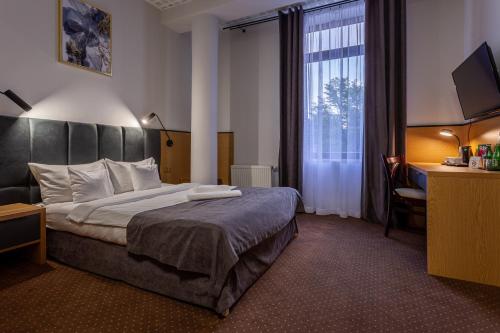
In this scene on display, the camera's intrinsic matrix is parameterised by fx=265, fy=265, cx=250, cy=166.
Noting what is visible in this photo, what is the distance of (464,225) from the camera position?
2006mm

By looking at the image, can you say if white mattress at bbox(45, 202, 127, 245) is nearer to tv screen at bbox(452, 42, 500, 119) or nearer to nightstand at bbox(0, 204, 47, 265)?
nightstand at bbox(0, 204, 47, 265)

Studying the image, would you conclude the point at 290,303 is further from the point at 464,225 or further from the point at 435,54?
the point at 435,54

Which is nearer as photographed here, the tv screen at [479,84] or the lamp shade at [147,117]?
the tv screen at [479,84]

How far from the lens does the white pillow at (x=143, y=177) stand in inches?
123

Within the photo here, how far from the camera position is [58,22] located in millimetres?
2807

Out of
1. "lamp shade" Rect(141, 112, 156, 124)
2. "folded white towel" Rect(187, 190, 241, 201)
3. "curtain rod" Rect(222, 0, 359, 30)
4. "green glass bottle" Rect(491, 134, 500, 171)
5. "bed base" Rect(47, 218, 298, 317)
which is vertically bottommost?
"bed base" Rect(47, 218, 298, 317)

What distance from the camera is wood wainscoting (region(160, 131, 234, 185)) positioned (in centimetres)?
411

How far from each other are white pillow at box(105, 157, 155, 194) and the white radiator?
76.0 inches

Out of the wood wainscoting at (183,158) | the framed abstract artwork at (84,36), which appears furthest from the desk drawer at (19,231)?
the wood wainscoting at (183,158)

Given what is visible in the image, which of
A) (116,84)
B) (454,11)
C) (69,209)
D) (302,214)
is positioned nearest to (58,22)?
(116,84)

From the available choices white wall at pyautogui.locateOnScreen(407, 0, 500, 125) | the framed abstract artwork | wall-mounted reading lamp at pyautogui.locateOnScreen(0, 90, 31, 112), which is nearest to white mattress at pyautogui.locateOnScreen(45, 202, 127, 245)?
wall-mounted reading lamp at pyautogui.locateOnScreen(0, 90, 31, 112)

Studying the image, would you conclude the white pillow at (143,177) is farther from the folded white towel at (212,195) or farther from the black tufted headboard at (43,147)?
the folded white towel at (212,195)

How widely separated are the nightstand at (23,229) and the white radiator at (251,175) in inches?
113

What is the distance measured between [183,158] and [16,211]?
252 cm
